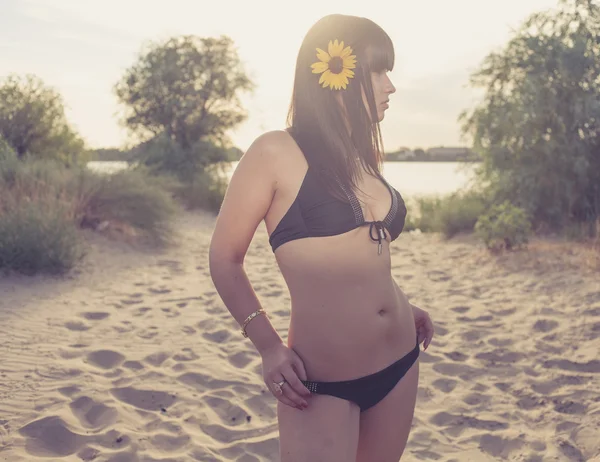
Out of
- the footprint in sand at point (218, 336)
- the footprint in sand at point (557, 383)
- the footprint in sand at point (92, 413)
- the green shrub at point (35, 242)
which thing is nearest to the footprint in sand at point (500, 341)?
the footprint in sand at point (557, 383)

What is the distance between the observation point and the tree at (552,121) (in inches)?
405

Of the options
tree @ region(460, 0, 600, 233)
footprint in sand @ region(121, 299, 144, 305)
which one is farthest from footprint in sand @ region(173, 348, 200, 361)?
tree @ region(460, 0, 600, 233)

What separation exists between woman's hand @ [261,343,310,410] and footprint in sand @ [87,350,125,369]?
10.5ft

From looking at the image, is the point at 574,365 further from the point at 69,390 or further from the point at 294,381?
the point at 294,381

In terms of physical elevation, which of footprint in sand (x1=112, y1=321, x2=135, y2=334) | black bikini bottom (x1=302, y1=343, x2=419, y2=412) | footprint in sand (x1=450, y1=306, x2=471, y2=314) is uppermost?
black bikini bottom (x1=302, y1=343, x2=419, y2=412)

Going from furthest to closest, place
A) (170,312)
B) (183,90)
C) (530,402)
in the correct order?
(183,90), (170,312), (530,402)

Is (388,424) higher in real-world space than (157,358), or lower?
higher

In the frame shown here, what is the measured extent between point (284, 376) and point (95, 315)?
15.1 feet

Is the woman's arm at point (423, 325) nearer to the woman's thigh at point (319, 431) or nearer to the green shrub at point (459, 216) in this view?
the woman's thigh at point (319, 431)

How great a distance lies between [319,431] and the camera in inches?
63.4

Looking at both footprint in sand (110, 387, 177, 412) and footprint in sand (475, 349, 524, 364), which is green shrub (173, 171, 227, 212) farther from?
footprint in sand (110, 387, 177, 412)

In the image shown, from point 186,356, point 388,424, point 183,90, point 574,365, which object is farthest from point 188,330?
point 183,90

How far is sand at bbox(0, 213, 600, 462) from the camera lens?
11.2 ft

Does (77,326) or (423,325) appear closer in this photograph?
(423,325)
